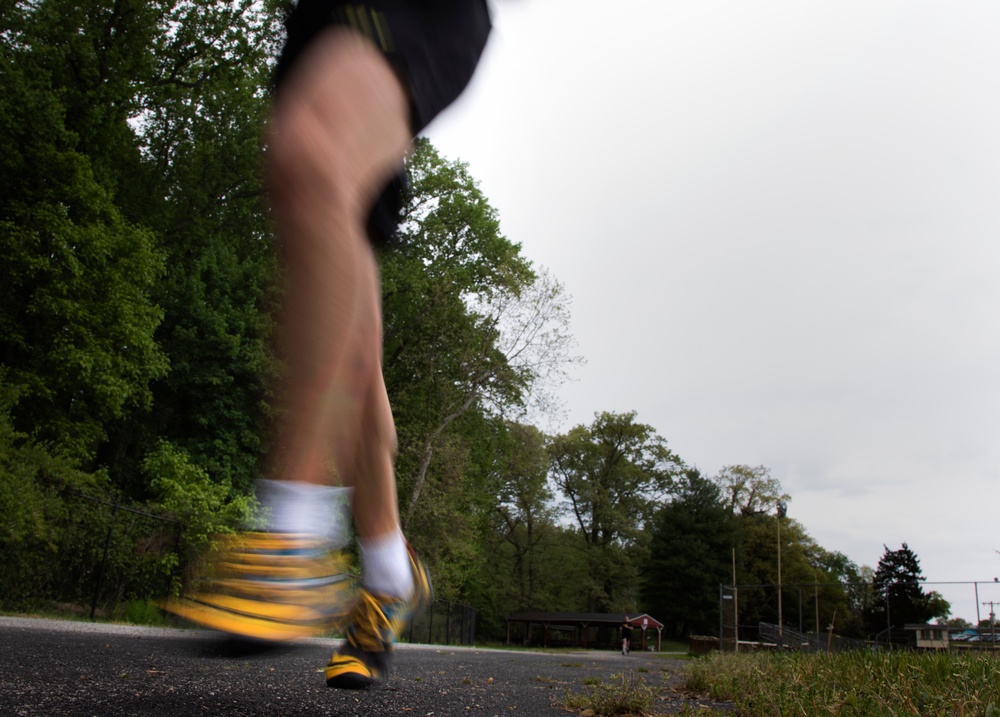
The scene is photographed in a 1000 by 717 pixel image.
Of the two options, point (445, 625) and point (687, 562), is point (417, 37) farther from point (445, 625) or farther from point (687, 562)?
point (687, 562)

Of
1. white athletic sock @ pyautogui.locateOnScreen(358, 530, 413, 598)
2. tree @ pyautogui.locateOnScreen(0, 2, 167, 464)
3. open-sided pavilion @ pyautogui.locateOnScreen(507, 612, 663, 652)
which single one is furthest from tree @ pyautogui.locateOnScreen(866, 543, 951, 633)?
open-sided pavilion @ pyautogui.locateOnScreen(507, 612, 663, 652)

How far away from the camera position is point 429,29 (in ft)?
4.00

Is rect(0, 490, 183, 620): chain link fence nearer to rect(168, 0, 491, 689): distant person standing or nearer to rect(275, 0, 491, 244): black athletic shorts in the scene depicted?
rect(168, 0, 491, 689): distant person standing

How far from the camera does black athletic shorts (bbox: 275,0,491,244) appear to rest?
3.82 feet

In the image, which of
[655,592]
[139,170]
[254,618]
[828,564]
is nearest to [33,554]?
[254,618]

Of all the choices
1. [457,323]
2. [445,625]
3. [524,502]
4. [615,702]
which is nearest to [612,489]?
[524,502]

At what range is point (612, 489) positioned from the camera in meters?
46.0

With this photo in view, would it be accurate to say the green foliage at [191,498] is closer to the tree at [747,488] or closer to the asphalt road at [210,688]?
the asphalt road at [210,688]

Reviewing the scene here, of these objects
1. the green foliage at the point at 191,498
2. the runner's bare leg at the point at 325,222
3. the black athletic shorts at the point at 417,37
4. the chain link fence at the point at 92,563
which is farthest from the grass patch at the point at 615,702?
the green foliage at the point at 191,498

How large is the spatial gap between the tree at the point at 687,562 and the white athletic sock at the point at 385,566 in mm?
48110

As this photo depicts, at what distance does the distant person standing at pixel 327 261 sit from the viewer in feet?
3.74

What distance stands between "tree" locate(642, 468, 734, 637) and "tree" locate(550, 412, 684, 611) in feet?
6.26

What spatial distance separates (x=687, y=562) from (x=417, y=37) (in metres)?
49.8

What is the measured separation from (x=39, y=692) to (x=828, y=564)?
66.0 meters
